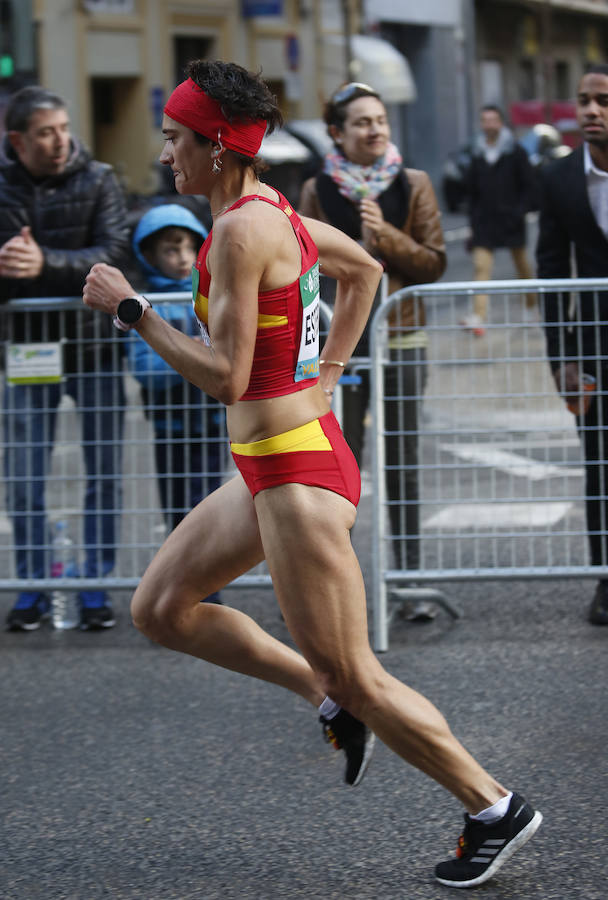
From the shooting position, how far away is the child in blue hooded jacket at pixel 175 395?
18.9 ft

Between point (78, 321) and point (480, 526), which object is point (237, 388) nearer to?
point (78, 321)

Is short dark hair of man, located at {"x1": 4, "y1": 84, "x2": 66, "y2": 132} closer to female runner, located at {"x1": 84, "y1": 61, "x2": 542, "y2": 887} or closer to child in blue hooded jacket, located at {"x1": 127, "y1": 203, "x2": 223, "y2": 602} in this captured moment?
child in blue hooded jacket, located at {"x1": 127, "y1": 203, "x2": 223, "y2": 602}

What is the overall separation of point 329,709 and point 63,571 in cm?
265

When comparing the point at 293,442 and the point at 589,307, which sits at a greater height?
the point at 589,307

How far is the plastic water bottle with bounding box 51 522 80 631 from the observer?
5.96 meters

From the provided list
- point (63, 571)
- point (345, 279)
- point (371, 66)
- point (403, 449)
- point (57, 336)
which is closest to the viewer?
point (345, 279)

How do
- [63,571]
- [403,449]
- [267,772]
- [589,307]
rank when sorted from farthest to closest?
[63,571], [403,449], [589,307], [267,772]

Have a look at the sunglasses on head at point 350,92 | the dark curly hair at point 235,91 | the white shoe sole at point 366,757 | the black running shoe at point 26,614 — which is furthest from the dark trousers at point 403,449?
the dark curly hair at point 235,91

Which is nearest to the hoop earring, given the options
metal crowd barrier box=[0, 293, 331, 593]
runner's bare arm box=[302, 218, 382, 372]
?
runner's bare arm box=[302, 218, 382, 372]

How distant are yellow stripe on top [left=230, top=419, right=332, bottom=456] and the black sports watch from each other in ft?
1.31

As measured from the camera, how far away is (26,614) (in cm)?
591

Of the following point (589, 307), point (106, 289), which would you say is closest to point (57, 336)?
point (589, 307)

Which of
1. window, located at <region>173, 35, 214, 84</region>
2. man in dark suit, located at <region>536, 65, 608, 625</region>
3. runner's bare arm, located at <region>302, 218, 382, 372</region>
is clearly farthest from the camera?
window, located at <region>173, 35, 214, 84</region>

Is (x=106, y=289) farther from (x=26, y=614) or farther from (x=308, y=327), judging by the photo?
(x=26, y=614)
